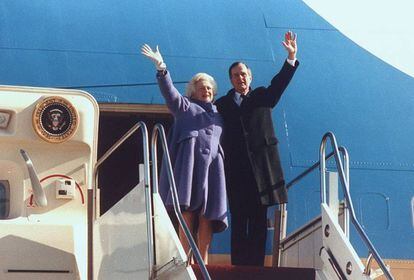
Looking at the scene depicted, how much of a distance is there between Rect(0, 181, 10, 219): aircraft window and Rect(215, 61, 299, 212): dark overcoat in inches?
58.0

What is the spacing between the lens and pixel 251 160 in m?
6.23

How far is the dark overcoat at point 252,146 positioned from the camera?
6.22 metres

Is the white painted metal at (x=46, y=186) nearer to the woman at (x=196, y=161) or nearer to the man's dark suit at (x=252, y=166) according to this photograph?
the woman at (x=196, y=161)

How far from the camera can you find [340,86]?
784 centimetres

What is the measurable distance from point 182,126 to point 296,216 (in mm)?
1807

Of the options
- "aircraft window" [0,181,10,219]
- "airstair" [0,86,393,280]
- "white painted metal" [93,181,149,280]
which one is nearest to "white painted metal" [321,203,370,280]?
"airstair" [0,86,393,280]

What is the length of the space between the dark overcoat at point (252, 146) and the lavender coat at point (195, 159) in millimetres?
340

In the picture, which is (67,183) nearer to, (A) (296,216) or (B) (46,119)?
(B) (46,119)

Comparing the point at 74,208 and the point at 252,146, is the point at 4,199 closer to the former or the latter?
the point at 74,208

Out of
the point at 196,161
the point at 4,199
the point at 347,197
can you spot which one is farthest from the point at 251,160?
the point at 4,199

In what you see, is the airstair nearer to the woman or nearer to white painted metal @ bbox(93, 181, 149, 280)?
white painted metal @ bbox(93, 181, 149, 280)

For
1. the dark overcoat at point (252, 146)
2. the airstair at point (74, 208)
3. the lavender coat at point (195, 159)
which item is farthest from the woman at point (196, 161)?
the dark overcoat at point (252, 146)

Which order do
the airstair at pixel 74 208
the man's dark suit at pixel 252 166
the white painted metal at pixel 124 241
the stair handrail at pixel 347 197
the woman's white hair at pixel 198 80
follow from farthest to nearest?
1. the man's dark suit at pixel 252 166
2. the woman's white hair at pixel 198 80
3. the airstair at pixel 74 208
4. the white painted metal at pixel 124 241
5. the stair handrail at pixel 347 197

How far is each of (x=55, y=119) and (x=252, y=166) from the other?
1.34 metres
